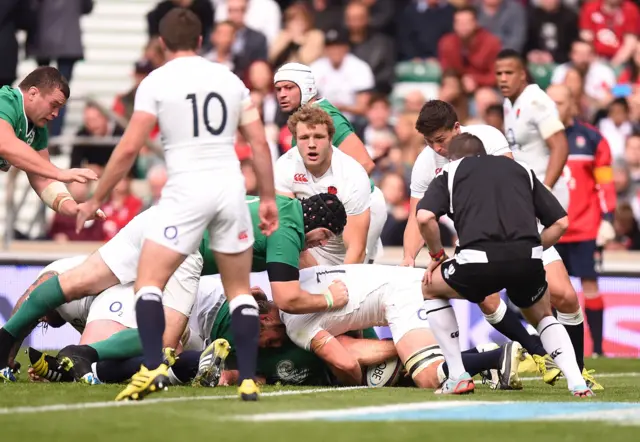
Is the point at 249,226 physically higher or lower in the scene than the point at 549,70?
lower

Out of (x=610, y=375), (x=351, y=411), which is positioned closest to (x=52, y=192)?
(x=351, y=411)

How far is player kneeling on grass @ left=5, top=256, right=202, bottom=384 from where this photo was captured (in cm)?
855

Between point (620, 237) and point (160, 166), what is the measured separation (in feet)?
17.5

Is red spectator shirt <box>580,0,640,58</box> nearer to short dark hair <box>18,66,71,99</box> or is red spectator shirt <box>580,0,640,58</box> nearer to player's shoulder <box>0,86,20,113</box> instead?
short dark hair <box>18,66,71,99</box>

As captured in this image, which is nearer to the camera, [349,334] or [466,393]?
[466,393]

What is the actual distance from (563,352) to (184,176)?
8.08 ft

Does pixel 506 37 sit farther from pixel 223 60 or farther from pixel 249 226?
pixel 249 226

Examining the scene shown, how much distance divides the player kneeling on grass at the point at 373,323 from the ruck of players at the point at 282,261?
0.04 feet

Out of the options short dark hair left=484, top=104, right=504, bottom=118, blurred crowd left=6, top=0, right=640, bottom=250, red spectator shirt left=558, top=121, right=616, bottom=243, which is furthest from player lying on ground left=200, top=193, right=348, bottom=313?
short dark hair left=484, top=104, right=504, bottom=118

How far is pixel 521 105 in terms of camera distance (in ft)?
37.4

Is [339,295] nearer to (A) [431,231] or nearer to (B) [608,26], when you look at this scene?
(A) [431,231]

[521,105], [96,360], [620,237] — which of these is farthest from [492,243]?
[620,237]

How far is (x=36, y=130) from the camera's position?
30.5 ft

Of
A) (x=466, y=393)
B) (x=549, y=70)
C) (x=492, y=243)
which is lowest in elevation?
(x=466, y=393)
